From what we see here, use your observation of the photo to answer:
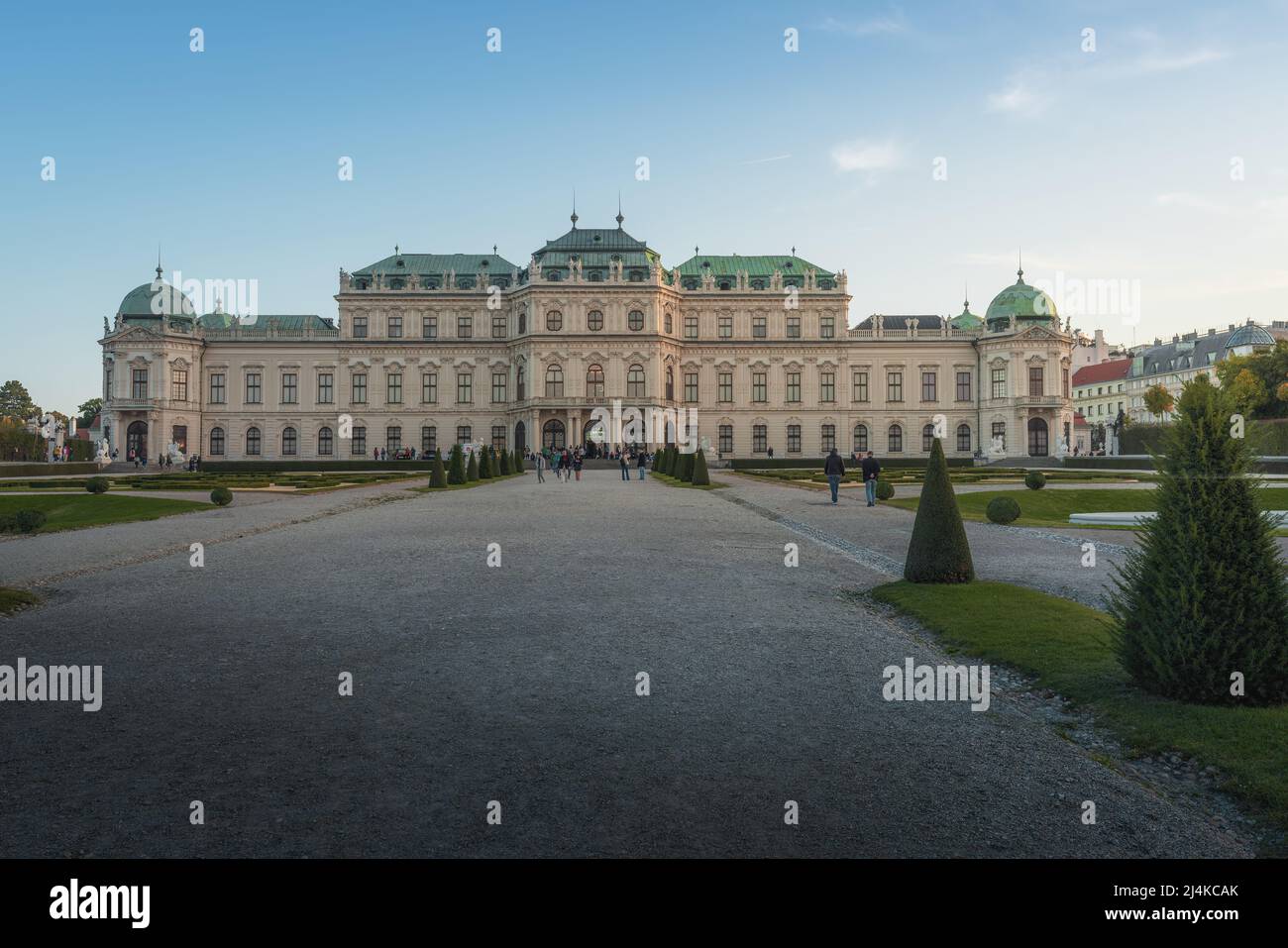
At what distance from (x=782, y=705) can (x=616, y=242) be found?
220ft

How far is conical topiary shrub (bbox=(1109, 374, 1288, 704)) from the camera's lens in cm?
609

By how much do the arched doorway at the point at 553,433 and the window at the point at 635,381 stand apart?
6012 mm

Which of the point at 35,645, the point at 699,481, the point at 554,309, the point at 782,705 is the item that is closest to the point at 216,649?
the point at 35,645

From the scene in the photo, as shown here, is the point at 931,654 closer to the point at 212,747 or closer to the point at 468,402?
the point at 212,747

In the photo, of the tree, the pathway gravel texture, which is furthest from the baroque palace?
the pathway gravel texture

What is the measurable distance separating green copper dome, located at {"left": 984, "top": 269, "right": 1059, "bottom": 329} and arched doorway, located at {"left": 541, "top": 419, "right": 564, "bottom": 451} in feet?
122

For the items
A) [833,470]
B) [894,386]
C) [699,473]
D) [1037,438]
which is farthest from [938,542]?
[1037,438]

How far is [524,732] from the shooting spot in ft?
18.7

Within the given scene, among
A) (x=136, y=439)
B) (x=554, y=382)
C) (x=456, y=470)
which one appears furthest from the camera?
(x=554, y=382)

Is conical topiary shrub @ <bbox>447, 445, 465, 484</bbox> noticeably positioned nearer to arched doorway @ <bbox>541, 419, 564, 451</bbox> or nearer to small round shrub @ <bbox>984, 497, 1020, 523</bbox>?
small round shrub @ <bbox>984, 497, 1020, 523</bbox>

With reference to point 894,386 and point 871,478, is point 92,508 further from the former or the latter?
point 894,386

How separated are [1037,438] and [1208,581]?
7027cm

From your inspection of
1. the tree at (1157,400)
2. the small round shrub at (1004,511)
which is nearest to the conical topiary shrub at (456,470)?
the small round shrub at (1004,511)
